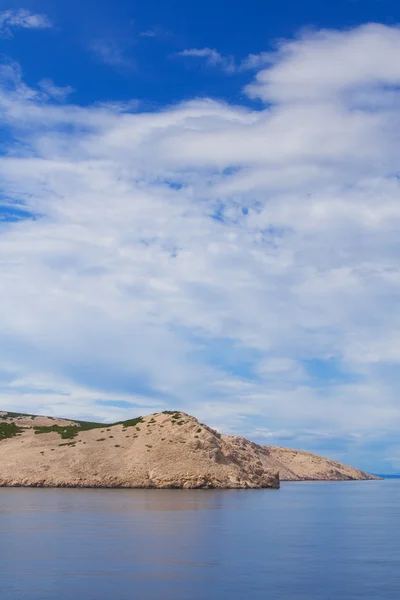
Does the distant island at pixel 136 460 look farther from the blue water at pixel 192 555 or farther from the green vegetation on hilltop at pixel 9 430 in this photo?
the blue water at pixel 192 555

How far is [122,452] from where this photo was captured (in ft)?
364

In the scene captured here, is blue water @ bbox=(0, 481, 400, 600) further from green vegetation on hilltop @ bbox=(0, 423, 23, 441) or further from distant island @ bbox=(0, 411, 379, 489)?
green vegetation on hilltop @ bbox=(0, 423, 23, 441)

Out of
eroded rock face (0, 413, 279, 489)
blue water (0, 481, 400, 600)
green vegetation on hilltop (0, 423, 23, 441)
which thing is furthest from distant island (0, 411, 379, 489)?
blue water (0, 481, 400, 600)

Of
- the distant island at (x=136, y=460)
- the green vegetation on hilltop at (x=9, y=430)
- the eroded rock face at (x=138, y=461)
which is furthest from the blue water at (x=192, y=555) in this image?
the green vegetation on hilltop at (x=9, y=430)

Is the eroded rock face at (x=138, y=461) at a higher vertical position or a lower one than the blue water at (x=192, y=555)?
higher

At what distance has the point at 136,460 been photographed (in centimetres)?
10762

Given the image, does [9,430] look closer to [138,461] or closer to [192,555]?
[138,461]

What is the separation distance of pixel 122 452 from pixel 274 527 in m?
62.4

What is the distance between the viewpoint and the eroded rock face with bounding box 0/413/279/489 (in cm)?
10506

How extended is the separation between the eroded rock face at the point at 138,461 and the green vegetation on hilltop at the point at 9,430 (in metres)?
3.88

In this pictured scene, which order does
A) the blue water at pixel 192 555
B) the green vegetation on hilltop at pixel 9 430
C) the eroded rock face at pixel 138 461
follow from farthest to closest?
the green vegetation on hilltop at pixel 9 430 → the eroded rock face at pixel 138 461 → the blue water at pixel 192 555

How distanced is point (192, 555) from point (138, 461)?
73490 mm

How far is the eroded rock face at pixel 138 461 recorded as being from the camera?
105062mm

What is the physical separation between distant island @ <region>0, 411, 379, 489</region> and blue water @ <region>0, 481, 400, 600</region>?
137 feet
